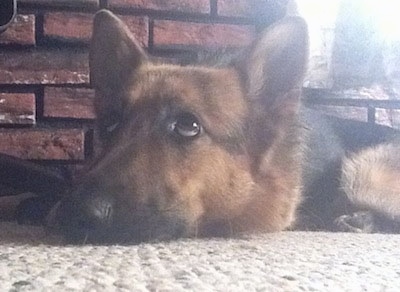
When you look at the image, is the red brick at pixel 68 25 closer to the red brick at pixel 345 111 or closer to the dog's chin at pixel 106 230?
the red brick at pixel 345 111

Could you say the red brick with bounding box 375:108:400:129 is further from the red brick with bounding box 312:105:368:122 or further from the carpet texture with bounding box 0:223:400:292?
the carpet texture with bounding box 0:223:400:292

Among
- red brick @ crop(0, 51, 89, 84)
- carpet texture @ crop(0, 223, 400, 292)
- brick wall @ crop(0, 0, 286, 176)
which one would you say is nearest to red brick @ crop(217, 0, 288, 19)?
brick wall @ crop(0, 0, 286, 176)

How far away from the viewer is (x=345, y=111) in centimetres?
237

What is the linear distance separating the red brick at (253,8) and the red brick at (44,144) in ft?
1.79

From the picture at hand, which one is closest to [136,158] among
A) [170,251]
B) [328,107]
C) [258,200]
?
[170,251]

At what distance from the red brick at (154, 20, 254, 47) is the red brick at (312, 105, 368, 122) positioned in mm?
350

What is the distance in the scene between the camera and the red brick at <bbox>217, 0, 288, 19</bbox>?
2.23 m

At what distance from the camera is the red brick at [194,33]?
86.5 inches

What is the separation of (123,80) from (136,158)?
392mm

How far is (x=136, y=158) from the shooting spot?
4.49 ft

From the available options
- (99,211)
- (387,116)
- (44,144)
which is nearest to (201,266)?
(99,211)

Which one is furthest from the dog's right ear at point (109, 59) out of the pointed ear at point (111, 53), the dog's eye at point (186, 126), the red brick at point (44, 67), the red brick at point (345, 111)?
the red brick at point (345, 111)

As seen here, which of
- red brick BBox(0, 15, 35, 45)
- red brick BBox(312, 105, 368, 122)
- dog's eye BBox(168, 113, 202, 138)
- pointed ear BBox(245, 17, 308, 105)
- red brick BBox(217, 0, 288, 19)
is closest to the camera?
dog's eye BBox(168, 113, 202, 138)

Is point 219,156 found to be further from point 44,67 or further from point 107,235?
point 44,67
